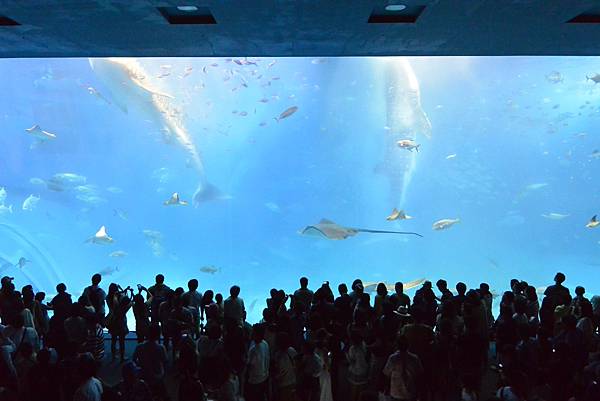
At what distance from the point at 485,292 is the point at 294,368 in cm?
307

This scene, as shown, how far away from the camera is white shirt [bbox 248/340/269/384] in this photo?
414cm

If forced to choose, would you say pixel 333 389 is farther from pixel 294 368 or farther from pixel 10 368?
pixel 10 368

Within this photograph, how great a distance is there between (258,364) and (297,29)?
3977mm

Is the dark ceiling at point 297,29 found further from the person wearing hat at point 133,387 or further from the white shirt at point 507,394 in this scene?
the white shirt at point 507,394

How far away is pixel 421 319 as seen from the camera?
4.65 meters

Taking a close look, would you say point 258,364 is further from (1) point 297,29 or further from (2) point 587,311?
(1) point 297,29

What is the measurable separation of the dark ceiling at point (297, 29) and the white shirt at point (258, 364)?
3.48 meters

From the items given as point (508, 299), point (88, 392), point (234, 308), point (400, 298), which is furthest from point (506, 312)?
point (88, 392)

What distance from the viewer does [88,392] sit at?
3328 mm

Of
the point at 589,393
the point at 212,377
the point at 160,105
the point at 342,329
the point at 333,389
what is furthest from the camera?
the point at 160,105

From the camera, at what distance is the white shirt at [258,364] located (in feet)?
13.6

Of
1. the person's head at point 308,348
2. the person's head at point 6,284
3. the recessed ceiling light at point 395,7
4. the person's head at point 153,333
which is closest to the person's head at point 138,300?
the person's head at point 6,284

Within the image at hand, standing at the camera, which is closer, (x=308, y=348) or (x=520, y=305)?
(x=308, y=348)

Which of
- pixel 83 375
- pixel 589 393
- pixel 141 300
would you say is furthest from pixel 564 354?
pixel 141 300
